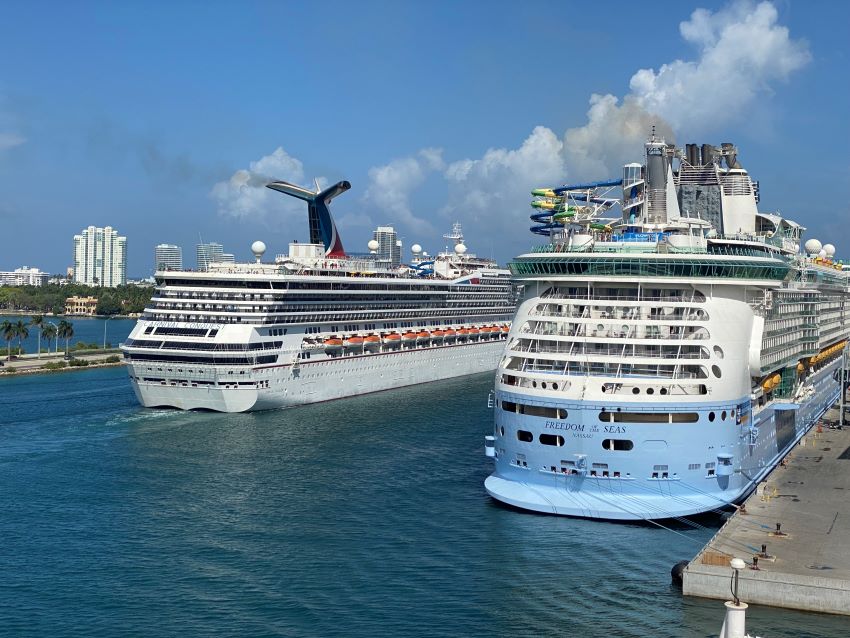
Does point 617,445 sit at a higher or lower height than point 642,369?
lower

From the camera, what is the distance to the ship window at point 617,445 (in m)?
31.1

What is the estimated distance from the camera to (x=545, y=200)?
301 feet

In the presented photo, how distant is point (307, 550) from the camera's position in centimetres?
3039

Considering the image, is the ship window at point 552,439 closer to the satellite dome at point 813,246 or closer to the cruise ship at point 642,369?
the cruise ship at point 642,369

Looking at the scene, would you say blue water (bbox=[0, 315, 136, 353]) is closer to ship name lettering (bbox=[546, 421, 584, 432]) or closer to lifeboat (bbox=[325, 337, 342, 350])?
lifeboat (bbox=[325, 337, 342, 350])

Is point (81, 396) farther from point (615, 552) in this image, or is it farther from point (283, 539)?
point (615, 552)

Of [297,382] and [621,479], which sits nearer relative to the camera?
[621,479]

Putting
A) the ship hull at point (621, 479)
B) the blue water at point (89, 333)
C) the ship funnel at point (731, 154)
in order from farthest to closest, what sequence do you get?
the blue water at point (89, 333) → the ship funnel at point (731, 154) → the ship hull at point (621, 479)

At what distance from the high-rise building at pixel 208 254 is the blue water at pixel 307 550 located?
19176 mm

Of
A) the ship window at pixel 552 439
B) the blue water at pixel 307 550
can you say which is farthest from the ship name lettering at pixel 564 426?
the blue water at pixel 307 550

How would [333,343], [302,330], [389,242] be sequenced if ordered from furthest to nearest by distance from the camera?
[389,242], [333,343], [302,330]

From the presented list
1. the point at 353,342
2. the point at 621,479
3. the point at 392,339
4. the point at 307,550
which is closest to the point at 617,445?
the point at 621,479

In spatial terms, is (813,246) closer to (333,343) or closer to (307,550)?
(333,343)

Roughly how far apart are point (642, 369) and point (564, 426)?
336 centimetres
